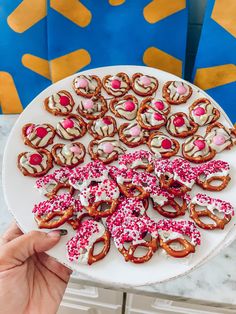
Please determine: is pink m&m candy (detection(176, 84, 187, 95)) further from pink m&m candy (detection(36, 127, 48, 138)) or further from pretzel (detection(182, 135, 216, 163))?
pink m&m candy (detection(36, 127, 48, 138))

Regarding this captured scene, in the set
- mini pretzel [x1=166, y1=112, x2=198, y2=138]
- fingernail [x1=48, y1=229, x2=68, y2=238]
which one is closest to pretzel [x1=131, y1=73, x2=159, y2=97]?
mini pretzel [x1=166, y1=112, x2=198, y2=138]

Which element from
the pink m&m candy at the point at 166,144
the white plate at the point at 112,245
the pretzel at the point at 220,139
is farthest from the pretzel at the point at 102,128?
the pretzel at the point at 220,139

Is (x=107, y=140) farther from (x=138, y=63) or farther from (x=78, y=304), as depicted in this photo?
(x=78, y=304)

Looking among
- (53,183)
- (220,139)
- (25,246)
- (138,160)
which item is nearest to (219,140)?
(220,139)

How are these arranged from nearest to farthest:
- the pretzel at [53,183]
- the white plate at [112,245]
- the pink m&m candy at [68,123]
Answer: the white plate at [112,245], the pretzel at [53,183], the pink m&m candy at [68,123]

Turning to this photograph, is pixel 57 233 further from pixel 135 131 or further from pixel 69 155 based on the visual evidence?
pixel 135 131

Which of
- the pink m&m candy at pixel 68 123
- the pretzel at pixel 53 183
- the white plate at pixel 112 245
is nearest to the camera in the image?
the white plate at pixel 112 245

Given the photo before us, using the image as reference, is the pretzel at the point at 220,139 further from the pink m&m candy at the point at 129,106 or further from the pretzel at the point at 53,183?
the pretzel at the point at 53,183
